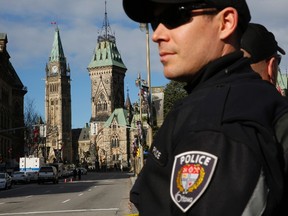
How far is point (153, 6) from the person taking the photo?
200 centimetres

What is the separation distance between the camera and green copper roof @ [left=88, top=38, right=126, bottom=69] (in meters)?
166

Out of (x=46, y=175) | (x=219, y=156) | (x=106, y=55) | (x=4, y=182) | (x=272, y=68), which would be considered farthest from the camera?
(x=106, y=55)

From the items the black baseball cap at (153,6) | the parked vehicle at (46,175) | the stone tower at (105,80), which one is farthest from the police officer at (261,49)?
the stone tower at (105,80)

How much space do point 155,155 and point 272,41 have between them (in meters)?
2.13

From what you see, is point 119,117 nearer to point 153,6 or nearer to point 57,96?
point 57,96

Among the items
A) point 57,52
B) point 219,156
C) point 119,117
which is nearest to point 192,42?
point 219,156

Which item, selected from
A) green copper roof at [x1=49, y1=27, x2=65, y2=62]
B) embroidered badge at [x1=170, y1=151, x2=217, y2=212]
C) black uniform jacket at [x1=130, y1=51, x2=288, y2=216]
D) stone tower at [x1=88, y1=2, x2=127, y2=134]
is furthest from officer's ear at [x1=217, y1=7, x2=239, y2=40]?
green copper roof at [x1=49, y1=27, x2=65, y2=62]

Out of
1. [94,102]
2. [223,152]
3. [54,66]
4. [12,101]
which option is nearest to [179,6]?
[223,152]

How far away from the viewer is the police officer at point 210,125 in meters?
1.49

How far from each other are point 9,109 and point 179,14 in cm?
7733

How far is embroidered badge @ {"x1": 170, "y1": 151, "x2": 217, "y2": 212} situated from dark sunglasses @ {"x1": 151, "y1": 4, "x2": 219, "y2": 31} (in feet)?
1.81

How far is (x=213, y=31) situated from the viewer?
1.88 meters

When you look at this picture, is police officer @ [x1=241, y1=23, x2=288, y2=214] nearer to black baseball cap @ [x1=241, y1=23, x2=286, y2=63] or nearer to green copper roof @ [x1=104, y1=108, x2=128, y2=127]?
black baseball cap @ [x1=241, y1=23, x2=286, y2=63]

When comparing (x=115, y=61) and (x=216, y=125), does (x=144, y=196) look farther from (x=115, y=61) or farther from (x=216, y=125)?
(x=115, y=61)
